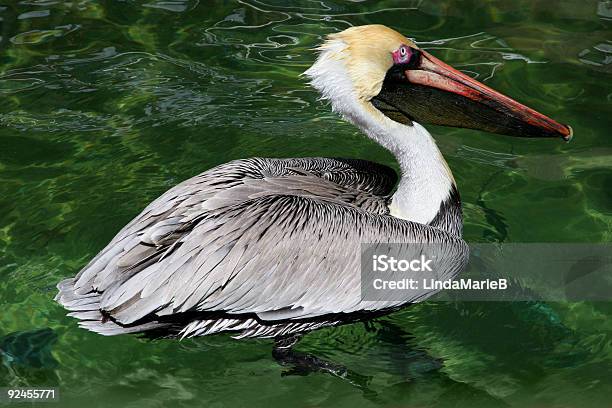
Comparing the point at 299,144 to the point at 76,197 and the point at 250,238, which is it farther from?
the point at 250,238

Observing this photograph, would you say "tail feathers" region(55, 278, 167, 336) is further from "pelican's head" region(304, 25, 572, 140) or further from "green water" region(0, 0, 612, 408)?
"pelican's head" region(304, 25, 572, 140)

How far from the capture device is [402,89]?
4.25m

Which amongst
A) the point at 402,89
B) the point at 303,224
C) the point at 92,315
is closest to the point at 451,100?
the point at 402,89

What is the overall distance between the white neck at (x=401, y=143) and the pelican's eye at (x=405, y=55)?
23 cm

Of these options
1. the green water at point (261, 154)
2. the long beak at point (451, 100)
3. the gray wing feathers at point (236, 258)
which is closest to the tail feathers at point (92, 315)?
the gray wing feathers at point (236, 258)

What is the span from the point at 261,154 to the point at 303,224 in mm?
1508

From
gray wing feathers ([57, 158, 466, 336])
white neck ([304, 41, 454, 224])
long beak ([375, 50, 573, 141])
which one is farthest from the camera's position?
long beak ([375, 50, 573, 141])

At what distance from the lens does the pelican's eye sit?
4.18 metres

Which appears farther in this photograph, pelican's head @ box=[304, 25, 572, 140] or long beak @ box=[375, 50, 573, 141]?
long beak @ box=[375, 50, 573, 141]

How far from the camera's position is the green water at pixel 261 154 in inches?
154

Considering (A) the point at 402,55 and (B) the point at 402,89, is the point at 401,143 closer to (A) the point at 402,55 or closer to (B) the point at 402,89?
(B) the point at 402,89

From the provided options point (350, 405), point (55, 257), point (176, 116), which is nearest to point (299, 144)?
point (176, 116)

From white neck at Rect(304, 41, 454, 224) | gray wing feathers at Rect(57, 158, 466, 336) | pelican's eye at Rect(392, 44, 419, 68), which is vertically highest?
pelican's eye at Rect(392, 44, 419, 68)

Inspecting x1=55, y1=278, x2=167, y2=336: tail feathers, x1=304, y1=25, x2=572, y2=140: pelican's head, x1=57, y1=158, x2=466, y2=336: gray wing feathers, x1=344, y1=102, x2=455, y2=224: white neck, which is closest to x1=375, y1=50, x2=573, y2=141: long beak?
x1=304, y1=25, x2=572, y2=140: pelican's head
